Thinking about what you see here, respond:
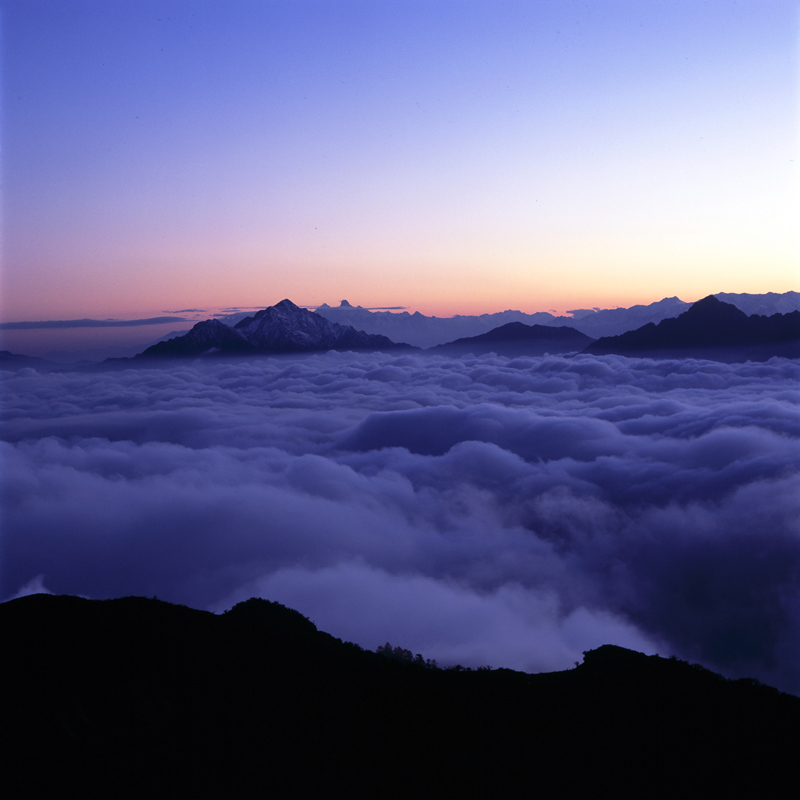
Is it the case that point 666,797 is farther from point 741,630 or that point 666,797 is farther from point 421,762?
point 741,630

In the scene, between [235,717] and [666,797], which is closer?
[666,797]

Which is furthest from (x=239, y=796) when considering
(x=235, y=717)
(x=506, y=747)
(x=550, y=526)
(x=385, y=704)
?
(x=550, y=526)

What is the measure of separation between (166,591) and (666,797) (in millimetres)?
147278

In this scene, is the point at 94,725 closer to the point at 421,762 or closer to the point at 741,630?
the point at 421,762

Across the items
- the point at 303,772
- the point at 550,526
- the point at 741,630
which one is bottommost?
the point at 741,630

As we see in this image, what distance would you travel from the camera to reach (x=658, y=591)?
7215 inches

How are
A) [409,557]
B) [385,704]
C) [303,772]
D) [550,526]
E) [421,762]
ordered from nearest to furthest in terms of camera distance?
[303,772] → [421,762] → [385,704] → [409,557] → [550,526]

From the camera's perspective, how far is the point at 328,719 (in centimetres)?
2542

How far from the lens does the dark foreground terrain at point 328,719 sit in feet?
68.3

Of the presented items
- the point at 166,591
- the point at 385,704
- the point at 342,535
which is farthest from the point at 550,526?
the point at 385,704

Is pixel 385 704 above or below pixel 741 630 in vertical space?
above

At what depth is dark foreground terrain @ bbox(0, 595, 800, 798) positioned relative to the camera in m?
20.8

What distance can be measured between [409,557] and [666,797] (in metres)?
146

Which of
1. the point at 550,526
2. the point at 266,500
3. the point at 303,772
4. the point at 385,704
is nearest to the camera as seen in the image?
the point at 303,772
